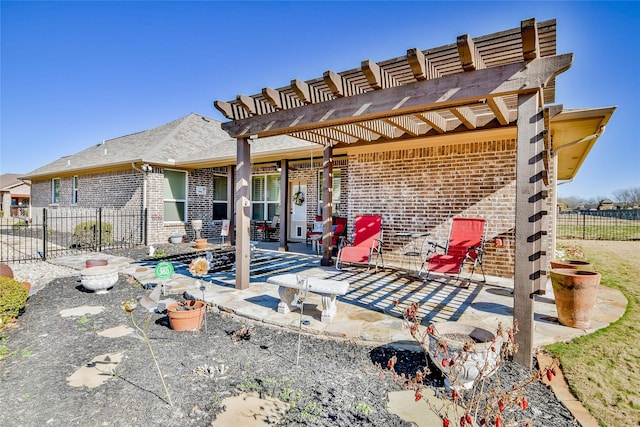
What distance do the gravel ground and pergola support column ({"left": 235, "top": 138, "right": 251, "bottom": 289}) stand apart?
3.39 ft

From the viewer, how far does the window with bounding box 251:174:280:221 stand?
11.5 meters

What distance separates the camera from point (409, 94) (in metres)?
3.13

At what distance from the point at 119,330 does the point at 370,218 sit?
4787mm

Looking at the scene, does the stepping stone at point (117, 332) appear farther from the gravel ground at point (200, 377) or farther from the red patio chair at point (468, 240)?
the red patio chair at point (468, 240)

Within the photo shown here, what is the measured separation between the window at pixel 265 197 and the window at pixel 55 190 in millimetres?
10496

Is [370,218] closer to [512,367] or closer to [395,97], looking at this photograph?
[395,97]

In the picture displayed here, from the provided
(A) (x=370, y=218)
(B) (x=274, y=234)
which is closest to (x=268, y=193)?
(B) (x=274, y=234)

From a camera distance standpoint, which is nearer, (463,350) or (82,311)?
(463,350)

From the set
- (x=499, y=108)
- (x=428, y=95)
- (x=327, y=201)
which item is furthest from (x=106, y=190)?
(x=499, y=108)

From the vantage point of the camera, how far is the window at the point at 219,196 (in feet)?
40.4

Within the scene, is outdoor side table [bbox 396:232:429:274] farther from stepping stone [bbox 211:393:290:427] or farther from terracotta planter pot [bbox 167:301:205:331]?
stepping stone [bbox 211:393:290:427]

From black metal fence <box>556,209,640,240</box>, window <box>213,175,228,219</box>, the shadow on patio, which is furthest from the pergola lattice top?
black metal fence <box>556,209,640,240</box>

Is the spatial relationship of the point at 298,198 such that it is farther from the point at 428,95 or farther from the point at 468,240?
the point at 428,95

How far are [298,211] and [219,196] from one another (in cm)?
359
